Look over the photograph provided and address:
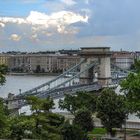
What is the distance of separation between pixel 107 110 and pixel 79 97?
27.9 ft

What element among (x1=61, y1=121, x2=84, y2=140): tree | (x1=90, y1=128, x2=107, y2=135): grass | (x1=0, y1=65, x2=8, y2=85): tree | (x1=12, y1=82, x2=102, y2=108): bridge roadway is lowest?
(x1=90, y1=128, x2=107, y2=135): grass

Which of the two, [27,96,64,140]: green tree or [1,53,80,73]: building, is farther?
[1,53,80,73]: building

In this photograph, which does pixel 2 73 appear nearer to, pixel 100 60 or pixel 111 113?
pixel 111 113

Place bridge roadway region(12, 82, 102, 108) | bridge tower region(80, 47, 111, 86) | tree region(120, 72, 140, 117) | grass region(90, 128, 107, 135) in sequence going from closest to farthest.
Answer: tree region(120, 72, 140, 117)
grass region(90, 128, 107, 135)
bridge roadway region(12, 82, 102, 108)
bridge tower region(80, 47, 111, 86)

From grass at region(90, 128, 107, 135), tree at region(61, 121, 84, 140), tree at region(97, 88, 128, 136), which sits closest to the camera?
tree at region(61, 121, 84, 140)

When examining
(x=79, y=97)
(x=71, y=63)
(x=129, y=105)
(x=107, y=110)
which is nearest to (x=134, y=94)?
(x=129, y=105)

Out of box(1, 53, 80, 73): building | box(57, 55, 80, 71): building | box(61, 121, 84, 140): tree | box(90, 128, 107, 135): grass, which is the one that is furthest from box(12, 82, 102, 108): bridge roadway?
box(57, 55, 80, 71): building

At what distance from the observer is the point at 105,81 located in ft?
195

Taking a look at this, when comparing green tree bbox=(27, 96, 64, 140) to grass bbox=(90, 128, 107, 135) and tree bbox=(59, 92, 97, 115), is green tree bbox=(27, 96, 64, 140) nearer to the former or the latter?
grass bbox=(90, 128, 107, 135)

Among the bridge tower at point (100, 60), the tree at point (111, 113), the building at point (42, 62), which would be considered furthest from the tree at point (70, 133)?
the building at point (42, 62)

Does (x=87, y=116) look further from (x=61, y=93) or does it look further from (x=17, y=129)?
(x=61, y=93)

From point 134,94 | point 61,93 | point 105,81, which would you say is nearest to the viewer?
point 134,94

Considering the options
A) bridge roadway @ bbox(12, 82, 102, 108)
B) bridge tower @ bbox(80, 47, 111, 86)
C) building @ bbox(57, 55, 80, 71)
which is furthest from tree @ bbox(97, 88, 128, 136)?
building @ bbox(57, 55, 80, 71)

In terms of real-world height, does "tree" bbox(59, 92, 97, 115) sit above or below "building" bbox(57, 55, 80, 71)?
below
